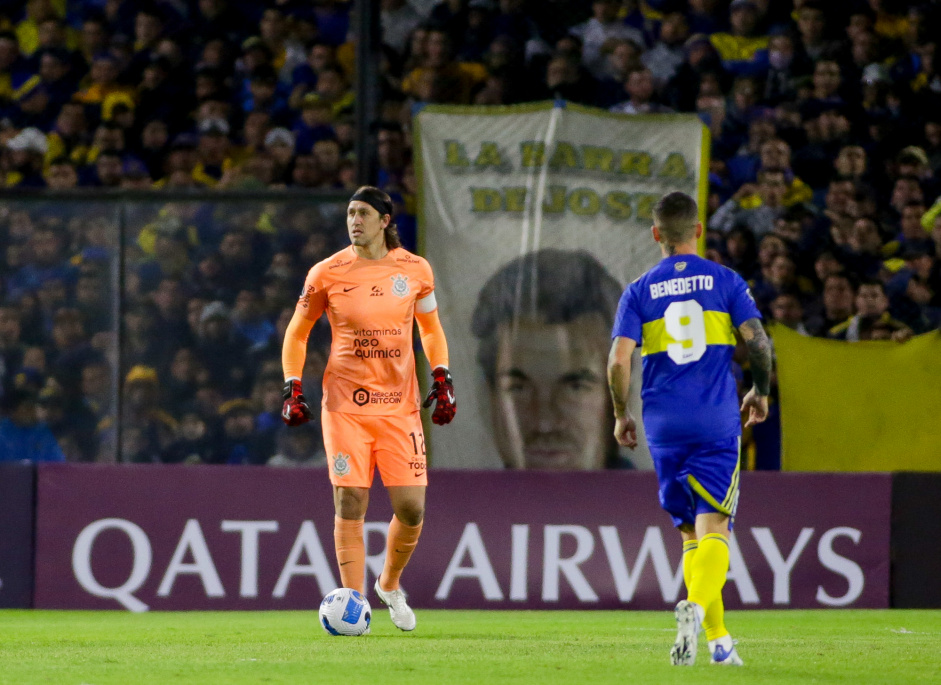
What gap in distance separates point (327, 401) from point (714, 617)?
2309 mm

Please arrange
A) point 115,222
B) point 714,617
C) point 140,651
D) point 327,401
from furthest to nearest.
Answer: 1. point 115,222
2. point 327,401
3. point 140,651
4. point 714,617

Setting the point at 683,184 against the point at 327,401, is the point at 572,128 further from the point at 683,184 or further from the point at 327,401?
the point at 327,401

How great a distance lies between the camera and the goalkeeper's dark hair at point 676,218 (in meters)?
5.75

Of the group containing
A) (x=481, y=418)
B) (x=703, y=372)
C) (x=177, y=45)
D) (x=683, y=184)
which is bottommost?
(x=481, y=418)

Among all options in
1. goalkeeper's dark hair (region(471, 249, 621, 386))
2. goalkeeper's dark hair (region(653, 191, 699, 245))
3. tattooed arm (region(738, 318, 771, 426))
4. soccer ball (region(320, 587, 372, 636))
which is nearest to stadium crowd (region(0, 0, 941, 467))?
goalkeeper's dark hair (region(471, 249, 621, 386))

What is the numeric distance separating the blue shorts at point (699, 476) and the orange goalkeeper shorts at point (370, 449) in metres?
1.67

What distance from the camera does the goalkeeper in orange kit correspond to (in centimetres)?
701

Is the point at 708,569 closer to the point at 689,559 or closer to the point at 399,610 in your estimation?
the point at 689,559

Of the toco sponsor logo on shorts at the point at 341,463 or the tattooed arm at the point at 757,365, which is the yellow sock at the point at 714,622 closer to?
the tattooed arm at the point at 757,365

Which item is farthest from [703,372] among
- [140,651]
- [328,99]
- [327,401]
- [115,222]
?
[328,99]

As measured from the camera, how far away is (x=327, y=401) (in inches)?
279

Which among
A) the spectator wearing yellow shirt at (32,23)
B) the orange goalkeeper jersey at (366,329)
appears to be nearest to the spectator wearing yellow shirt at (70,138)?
the spectator wearing yellow shirt at (32,23)

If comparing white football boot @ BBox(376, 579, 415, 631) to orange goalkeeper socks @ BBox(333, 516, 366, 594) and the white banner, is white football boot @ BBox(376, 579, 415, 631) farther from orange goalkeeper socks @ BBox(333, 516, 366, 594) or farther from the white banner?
the white banner

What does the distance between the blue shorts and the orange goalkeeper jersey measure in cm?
172
